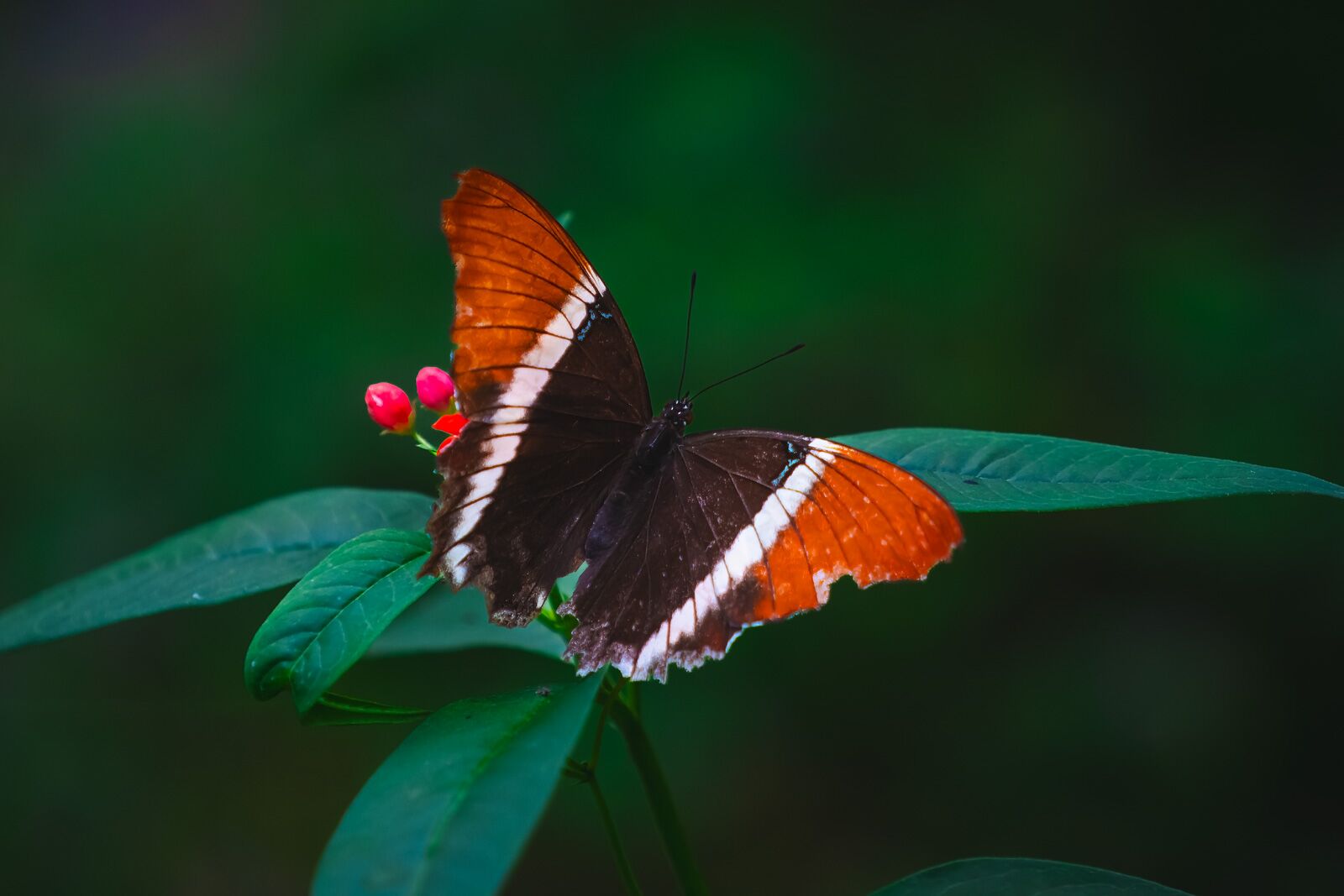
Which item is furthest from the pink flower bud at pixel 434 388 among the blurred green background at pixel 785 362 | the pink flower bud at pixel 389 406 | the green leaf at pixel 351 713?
the blurred green background at pixel 785 362

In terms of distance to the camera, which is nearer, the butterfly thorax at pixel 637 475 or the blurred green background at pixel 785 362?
the butterfly thorax at pixel 637 475

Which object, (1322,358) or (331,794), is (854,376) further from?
(331,794)

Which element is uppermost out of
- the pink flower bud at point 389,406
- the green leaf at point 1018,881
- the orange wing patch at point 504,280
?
the orange wing patch at point 504,280

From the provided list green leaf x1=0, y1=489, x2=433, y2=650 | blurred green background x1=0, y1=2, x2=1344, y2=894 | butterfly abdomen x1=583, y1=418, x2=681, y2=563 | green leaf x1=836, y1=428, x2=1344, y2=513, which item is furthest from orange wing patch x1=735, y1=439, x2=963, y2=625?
blurred green background x1=0, y1=2, x2=1344, y2=894

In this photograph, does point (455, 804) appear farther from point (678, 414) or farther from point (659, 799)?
point (678, 414)

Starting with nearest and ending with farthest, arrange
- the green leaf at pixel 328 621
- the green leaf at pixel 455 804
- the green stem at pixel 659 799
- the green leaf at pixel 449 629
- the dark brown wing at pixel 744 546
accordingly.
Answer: the green leaf at pixel 455 804 → the green leaf at pixel 328 621 → the dark brown wing at pixel 744 546 → the green stem at pixel 659 799 → the green leaf at pixel 449 629

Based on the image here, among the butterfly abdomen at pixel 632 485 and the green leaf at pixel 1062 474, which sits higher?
the butterfly abdomen at pixel 632 485

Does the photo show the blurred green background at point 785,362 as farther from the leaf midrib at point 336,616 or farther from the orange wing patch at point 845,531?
the leaf midrib at point 336,616

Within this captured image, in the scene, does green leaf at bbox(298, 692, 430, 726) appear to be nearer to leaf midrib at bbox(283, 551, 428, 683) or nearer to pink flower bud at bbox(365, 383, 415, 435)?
leaf midrib at bbox(283, 551, 428, 683)
